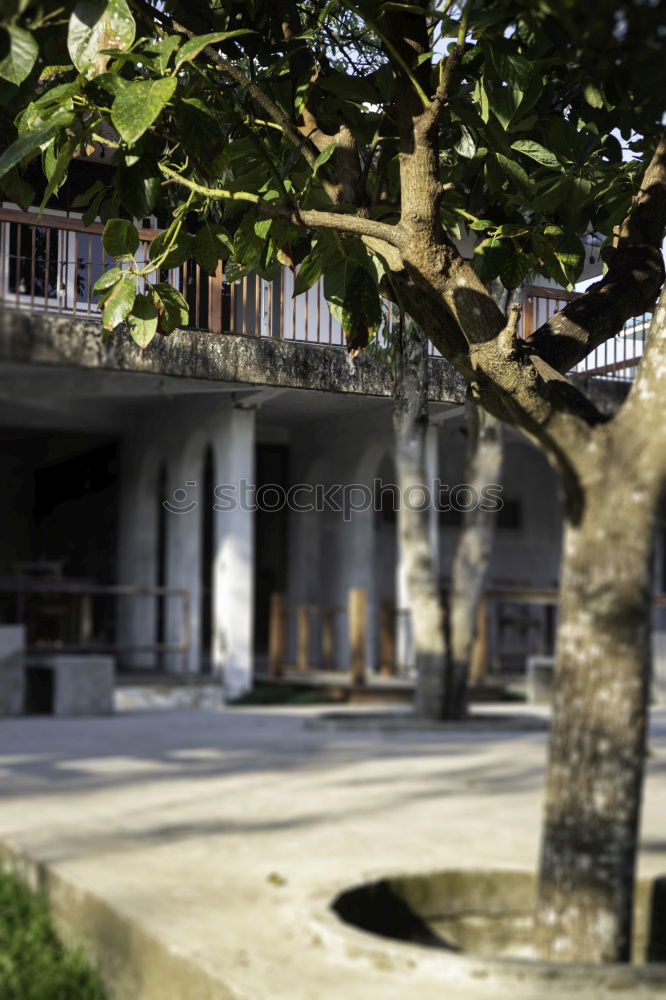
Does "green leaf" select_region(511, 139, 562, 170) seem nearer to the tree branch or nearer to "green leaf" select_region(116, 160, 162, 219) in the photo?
the tree branch

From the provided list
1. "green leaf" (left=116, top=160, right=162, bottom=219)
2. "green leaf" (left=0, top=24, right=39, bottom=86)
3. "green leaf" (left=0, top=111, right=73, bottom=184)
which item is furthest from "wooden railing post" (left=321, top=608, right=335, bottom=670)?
"green leaf" (left=0, top=24, right=39, bottom=86)

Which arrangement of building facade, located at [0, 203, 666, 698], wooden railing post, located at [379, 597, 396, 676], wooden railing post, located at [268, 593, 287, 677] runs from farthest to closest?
wooden railing post, located at [379, 597, 396, 676] → wooden railing post, located at [268, 593, 287, 677] → building facade, located at [0, 203, 666, 698]

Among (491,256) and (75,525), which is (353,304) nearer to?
(491,256)

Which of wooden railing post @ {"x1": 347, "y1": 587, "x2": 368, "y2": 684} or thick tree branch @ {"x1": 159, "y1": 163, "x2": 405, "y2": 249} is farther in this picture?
wooden railing post @ {"x1": 347, "y1": 587, "x2": 368, "y2": 684}

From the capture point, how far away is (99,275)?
120 inches

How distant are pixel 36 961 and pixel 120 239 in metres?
2.58

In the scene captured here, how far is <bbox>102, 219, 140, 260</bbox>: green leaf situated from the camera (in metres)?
2.68

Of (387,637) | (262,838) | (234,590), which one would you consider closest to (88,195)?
(262,838)

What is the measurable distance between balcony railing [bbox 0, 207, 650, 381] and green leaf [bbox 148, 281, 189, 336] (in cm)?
10

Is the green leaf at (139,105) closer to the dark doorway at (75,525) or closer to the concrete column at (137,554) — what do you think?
the concrete column at (137,554)

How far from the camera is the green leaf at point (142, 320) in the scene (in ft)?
8.63

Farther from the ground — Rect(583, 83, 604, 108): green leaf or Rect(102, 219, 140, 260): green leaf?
Rect(583, 83, 604, 108): green leaf

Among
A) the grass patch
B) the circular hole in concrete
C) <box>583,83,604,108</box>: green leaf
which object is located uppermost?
<box>583,83,604,108</box>: green leaf

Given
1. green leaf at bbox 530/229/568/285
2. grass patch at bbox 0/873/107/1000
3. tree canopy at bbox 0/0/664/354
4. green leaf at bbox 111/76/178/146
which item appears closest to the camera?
green leaf at bbox 111/76/178/146
